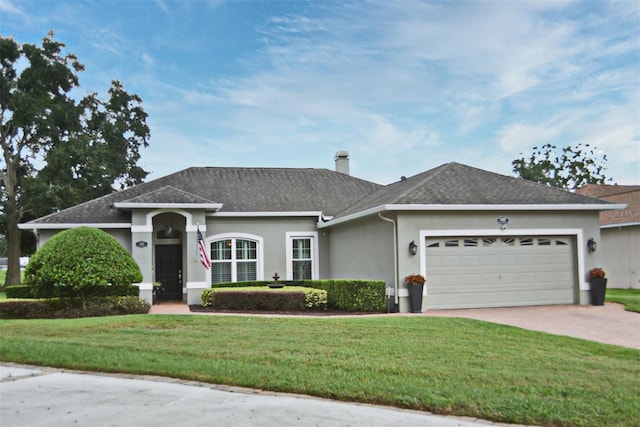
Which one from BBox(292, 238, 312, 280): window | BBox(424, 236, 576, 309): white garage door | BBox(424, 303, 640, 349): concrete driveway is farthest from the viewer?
BBox(292, 238, 312, 280): window

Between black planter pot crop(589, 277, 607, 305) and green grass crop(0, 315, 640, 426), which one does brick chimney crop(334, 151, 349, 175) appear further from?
green grass crop(0, 315, 640, 426)

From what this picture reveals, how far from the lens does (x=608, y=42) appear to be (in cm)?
1752

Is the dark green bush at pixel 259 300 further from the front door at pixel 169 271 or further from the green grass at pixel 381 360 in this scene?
the front door at pixel 169 271

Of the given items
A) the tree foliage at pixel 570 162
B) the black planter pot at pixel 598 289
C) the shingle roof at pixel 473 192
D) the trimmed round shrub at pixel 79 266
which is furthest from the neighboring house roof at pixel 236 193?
the tree foliage at pixel 570 162

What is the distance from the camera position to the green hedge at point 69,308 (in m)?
12.9

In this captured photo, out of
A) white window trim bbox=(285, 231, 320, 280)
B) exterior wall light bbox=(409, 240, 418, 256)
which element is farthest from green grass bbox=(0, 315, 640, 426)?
white window trim bbox=(285, 231, 320, 280)

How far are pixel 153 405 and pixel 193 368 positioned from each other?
1.45 m

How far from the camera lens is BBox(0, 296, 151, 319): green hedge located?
12891 mm

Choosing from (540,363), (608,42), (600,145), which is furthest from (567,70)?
(600,145)

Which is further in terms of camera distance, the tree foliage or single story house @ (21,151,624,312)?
the tree foliage

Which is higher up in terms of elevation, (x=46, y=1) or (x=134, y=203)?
(x=46, y=1)

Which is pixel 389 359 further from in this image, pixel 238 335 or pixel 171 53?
pixel 171 53

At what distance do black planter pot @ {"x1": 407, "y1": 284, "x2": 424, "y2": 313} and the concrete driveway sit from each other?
0.28 meters

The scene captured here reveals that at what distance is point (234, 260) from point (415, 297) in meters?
7.06
